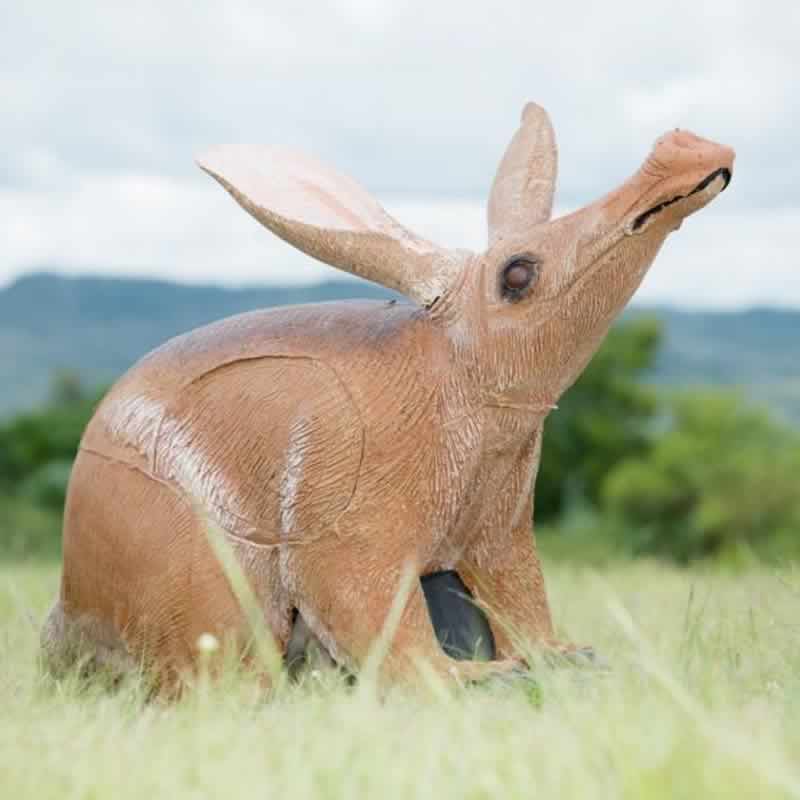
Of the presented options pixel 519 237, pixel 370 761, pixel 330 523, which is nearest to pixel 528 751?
pixel 370 761

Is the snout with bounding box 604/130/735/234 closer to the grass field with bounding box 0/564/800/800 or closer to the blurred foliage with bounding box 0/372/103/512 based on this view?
the grass field with bounding box 0/564/800/800

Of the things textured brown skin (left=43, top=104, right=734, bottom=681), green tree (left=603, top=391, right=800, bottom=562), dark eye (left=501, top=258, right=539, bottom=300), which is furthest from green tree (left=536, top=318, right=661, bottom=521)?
dark eye (left=501, top=258, right=539, bottom=300)

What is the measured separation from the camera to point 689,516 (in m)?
14.8

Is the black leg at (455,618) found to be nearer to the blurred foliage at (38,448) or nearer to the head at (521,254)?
the head at (521,254)

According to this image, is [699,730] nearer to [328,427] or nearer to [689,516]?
[328,427]

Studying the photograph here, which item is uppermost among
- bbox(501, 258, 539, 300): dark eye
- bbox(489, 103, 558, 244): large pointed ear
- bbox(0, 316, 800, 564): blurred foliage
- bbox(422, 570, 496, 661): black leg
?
bbox(489, 103, 558, 244): large pointed ear

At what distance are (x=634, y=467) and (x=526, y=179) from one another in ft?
39.5

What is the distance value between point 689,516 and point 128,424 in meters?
11.9

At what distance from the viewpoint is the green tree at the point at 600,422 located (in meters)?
17.2

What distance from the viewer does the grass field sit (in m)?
1.96

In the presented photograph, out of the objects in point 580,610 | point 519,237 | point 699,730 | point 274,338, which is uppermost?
point 519,237

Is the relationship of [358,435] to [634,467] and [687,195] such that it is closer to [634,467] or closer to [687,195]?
[687,195]

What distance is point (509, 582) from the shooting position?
133 inches

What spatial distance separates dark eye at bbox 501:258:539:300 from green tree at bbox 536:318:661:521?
13520mm
